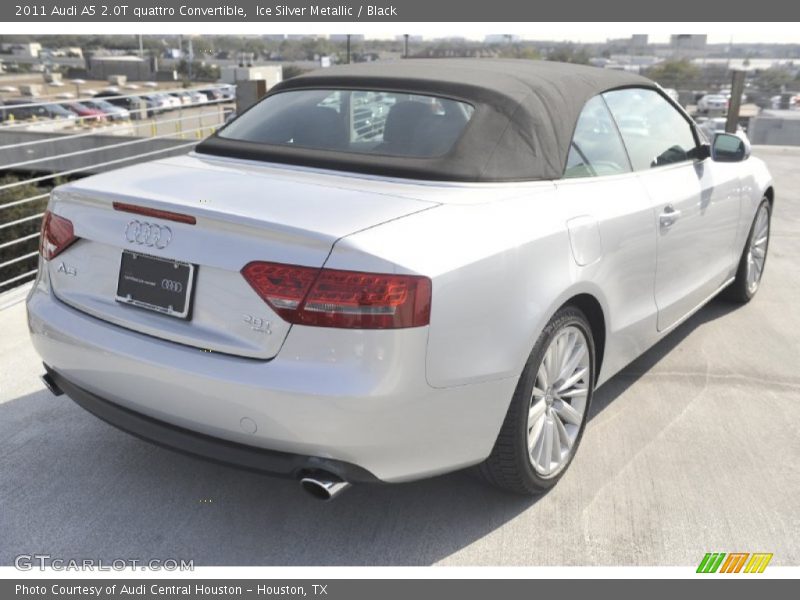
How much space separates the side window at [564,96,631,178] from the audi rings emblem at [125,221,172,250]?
1606mm

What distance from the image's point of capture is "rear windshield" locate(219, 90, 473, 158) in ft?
10.7

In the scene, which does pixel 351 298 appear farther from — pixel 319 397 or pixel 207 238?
pixel 207 238

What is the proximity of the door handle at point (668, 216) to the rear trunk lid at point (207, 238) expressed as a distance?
4.87ft

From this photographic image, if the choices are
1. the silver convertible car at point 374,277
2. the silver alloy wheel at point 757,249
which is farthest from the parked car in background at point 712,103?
the silver convertible car at point 374,277

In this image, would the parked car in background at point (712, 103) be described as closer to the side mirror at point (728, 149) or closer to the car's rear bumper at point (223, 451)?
the side mirror at point (728, 149)

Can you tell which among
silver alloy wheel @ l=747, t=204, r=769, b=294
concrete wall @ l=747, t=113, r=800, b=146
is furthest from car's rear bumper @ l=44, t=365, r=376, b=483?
concrete wall @ l=747, t=113, r=800, b=146

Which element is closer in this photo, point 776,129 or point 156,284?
point 156,284

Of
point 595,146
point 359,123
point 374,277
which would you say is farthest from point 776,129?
point 374,277

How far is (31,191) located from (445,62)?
71.1 ft

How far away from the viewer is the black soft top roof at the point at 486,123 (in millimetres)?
3104

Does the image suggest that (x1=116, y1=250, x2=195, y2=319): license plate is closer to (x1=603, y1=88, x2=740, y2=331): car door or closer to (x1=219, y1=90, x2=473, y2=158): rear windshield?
(x1=219, y1=90, x2=473, y2=158): rear windshield

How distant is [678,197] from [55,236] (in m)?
2.81

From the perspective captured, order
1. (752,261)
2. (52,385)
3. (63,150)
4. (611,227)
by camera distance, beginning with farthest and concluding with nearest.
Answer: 1. (63,150)
2. (752,261)
3. (611,227)
4. (52,385)

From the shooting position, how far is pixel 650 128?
4.15 metres
